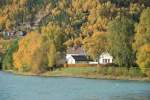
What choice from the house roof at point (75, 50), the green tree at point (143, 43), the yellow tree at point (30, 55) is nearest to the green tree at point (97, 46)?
the yellow tree at point (30, 55)

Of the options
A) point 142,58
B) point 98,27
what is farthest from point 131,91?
point 98,27

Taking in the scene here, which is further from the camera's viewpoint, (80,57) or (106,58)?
(80,57)

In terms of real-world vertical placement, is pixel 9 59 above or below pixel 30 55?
below

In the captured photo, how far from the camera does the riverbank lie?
116 meters

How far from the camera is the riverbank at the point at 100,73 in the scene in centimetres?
11647

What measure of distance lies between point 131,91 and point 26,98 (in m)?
18.4

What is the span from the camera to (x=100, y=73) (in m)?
124

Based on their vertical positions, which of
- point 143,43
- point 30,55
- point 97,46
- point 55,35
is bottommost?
point 30,55

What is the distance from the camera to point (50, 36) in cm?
14775

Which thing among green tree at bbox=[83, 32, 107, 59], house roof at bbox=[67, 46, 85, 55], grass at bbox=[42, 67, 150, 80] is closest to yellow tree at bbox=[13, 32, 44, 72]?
grass at bbox=[42, 67, 150, 80]

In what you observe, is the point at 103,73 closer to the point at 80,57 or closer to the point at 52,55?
the point at 52,55

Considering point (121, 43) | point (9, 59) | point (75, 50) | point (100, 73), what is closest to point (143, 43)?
point (121, 43)

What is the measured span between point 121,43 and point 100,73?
8.85 metres

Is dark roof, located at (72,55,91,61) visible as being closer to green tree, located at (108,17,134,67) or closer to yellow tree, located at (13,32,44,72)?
yellow tree, located at (13,32,44,72)
